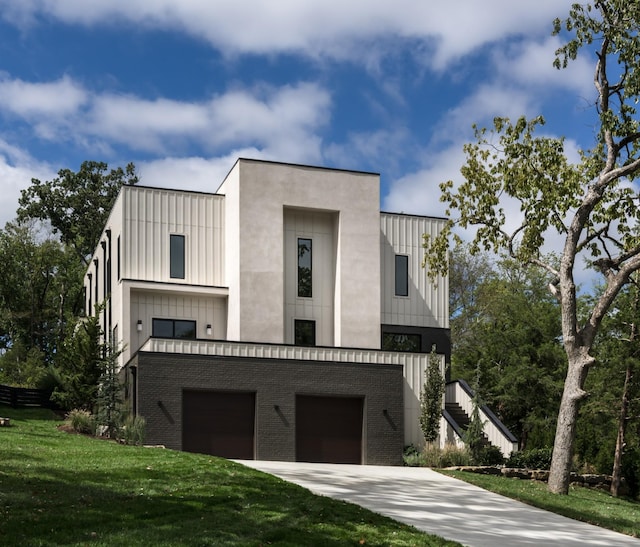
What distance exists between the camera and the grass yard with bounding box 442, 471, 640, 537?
2039cm

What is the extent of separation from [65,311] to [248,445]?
34257 mm

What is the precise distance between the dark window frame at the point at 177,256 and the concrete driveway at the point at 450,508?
11096mm

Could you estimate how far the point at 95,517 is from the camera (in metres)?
14.4

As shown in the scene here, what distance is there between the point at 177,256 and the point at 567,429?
15.7 m

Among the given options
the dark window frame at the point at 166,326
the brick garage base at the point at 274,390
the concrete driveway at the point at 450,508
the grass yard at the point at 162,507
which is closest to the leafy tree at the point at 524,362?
the brick garage base at the point at 274,390

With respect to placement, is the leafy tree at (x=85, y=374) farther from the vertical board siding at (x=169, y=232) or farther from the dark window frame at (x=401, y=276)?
the dark window frame at (x=401, y=276)

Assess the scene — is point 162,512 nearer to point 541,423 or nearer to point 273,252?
point 273,252

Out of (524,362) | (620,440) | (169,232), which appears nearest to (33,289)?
(169,232)

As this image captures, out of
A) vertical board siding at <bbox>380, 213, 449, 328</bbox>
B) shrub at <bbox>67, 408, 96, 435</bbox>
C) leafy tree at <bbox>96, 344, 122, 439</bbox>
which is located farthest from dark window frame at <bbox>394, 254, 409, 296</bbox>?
shrub at <bbox>67, 408, 96, 435</bbox>

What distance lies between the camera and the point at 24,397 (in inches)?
1471

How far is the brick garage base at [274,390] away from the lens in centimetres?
2922

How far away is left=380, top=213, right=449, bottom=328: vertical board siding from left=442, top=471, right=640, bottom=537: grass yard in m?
10.3

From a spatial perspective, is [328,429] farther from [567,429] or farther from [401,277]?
[567,429]

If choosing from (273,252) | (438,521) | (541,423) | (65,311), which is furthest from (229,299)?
(65,311)
